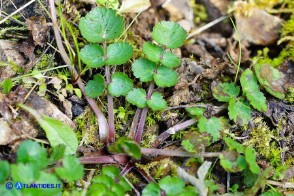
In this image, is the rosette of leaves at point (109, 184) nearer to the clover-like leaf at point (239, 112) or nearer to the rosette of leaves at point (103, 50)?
the rosette of leaves at point (103, 50)

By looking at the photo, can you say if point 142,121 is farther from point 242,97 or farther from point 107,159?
point 242,97

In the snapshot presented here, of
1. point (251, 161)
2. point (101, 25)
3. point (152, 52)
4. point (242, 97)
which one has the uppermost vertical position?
point (101, 25)

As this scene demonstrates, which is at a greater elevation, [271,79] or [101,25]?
[101,25]

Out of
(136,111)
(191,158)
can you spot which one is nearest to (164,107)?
(136,111)

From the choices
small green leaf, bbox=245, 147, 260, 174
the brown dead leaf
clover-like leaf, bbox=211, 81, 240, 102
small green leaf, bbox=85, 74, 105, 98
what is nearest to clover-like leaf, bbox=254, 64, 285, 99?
clover-like leaf, bbox=211, 81, 240, 102

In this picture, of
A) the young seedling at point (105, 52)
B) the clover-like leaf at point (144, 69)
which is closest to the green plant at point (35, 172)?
the young seedling at point (105, 52)

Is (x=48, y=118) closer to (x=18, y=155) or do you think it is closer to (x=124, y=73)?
(x=18, y=155)

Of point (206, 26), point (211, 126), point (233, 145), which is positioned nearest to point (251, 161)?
point (233, 145)
